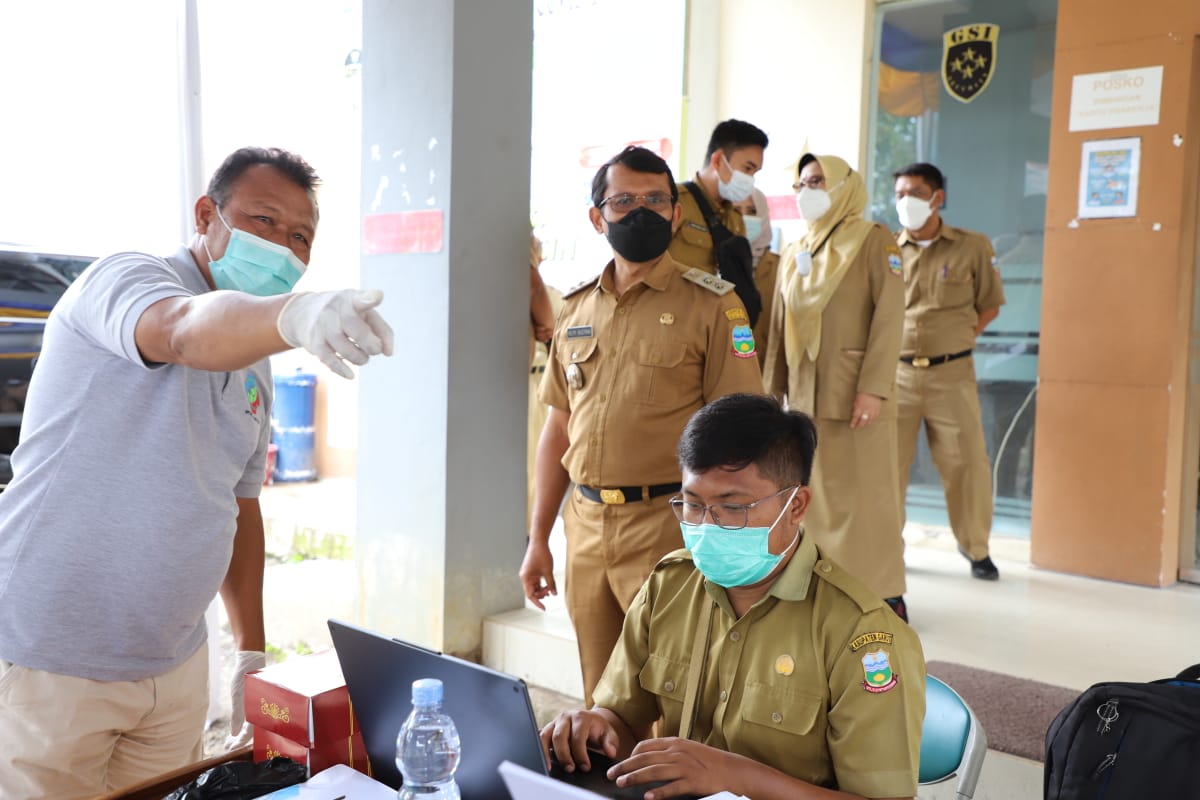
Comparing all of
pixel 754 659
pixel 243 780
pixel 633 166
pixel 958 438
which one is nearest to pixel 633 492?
pixel 633 166

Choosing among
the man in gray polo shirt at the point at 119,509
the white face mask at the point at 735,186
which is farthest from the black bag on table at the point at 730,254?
the man in gray polo shirt at the point at 119,509

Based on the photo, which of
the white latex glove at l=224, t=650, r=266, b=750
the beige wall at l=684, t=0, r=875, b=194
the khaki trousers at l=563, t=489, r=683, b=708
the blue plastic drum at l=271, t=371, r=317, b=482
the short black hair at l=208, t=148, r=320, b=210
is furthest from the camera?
the blue plastic drum at l=271, t=371, r=317, b=482

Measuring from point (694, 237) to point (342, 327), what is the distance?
7.61ft

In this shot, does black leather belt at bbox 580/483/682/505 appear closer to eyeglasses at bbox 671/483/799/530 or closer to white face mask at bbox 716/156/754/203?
eyeglasses at bbox 671/483/799/530

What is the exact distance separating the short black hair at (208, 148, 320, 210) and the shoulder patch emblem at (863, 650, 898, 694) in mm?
1270

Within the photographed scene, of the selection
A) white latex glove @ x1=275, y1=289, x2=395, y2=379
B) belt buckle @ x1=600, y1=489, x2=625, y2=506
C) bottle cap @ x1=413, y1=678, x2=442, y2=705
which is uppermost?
white latex glove @ x1=275, y1=289, x2=395, y2=379

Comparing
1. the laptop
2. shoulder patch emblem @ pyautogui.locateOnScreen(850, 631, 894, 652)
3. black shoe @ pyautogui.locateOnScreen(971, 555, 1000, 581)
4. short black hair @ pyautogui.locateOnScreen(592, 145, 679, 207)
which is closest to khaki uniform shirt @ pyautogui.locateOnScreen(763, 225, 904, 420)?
short black hair @ pyautogui.locateOnScreen(592, 145, 679, 207)

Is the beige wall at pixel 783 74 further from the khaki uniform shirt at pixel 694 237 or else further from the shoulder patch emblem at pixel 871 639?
the shoulder patch emblem at pixel 871 639

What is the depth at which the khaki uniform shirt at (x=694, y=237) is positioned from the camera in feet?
11.0

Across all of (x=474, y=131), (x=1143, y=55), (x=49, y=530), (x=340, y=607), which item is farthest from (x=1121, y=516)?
(x=49, y=530)

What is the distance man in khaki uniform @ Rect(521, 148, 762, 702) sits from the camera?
259 centimetres

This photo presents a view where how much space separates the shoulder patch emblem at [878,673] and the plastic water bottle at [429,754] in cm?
63

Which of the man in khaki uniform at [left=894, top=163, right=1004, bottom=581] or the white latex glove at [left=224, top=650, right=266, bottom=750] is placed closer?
the white latex glove at [left=224, top=650, right=266, bottom=750]

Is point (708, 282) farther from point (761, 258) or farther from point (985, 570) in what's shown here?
point (985, 570)
